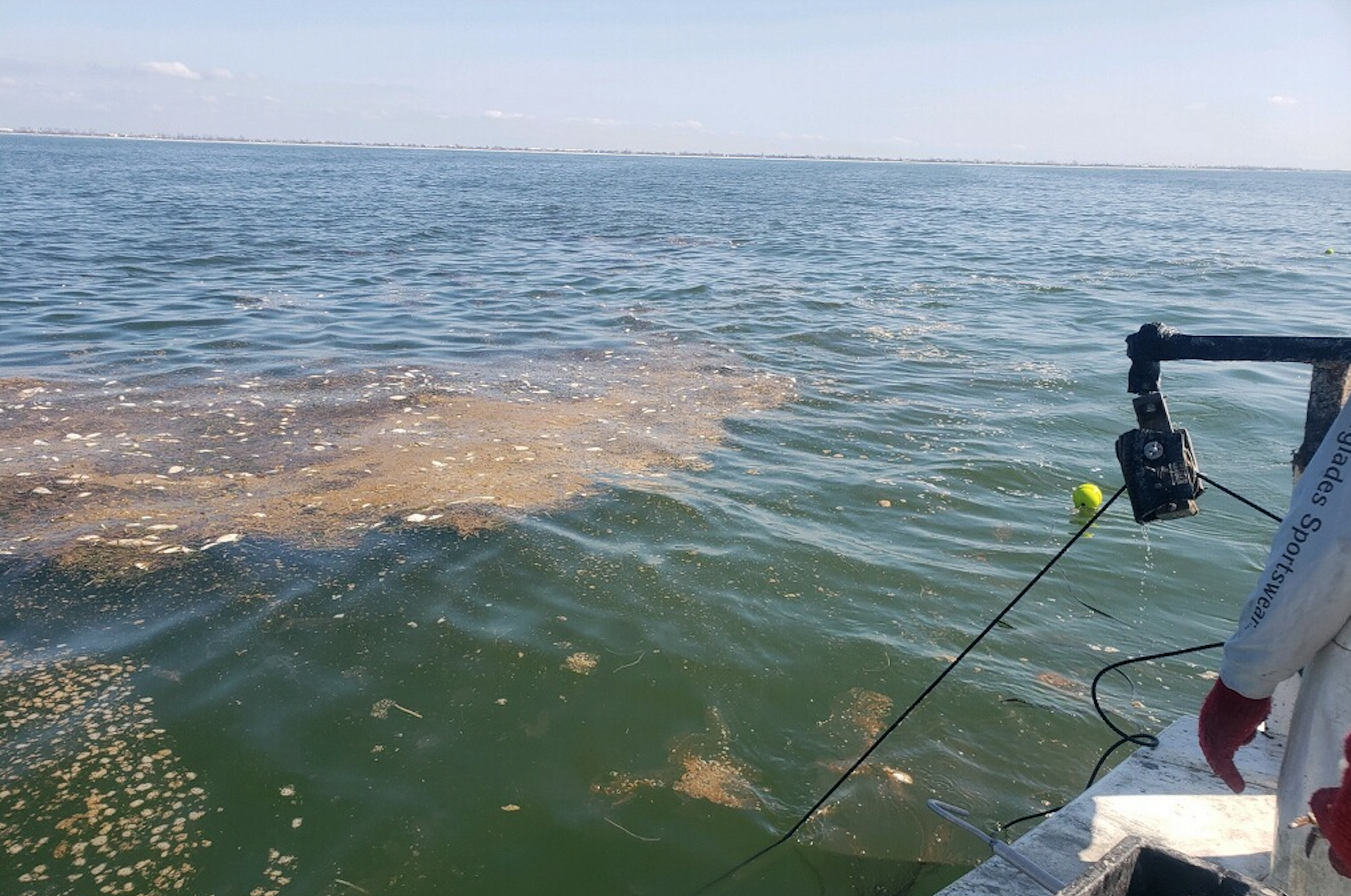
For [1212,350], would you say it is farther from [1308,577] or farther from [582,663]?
[582,663]

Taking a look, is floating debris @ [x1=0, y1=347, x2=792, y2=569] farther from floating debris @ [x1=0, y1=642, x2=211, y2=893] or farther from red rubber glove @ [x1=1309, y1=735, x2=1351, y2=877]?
red rubber glove @ [x1=1309, y1=735, x2=1351, y2=877]

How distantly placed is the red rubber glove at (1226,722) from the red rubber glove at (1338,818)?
328 millimetres

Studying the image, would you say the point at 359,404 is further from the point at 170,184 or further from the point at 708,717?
the point at 170,184

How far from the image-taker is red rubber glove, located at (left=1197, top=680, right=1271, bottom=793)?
269 centimetres

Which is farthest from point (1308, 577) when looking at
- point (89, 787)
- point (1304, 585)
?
point (89, 787)

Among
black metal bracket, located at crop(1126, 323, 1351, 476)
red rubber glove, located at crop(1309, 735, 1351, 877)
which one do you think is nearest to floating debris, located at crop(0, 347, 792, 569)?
black metal bracket, located at crop(1126, 323, 1351, 476)

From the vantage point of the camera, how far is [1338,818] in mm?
2248

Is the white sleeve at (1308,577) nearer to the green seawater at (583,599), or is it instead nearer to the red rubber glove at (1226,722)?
the red rubber glove at (1226,722)

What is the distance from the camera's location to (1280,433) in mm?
9461

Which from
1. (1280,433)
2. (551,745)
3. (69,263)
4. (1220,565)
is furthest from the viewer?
(69,263)

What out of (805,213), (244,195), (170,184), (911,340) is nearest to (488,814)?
(911,340)

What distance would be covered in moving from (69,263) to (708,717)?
20.7 m

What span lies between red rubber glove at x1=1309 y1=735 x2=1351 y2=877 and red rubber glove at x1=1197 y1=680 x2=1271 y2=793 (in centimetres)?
33

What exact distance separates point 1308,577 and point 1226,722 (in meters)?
0.69
